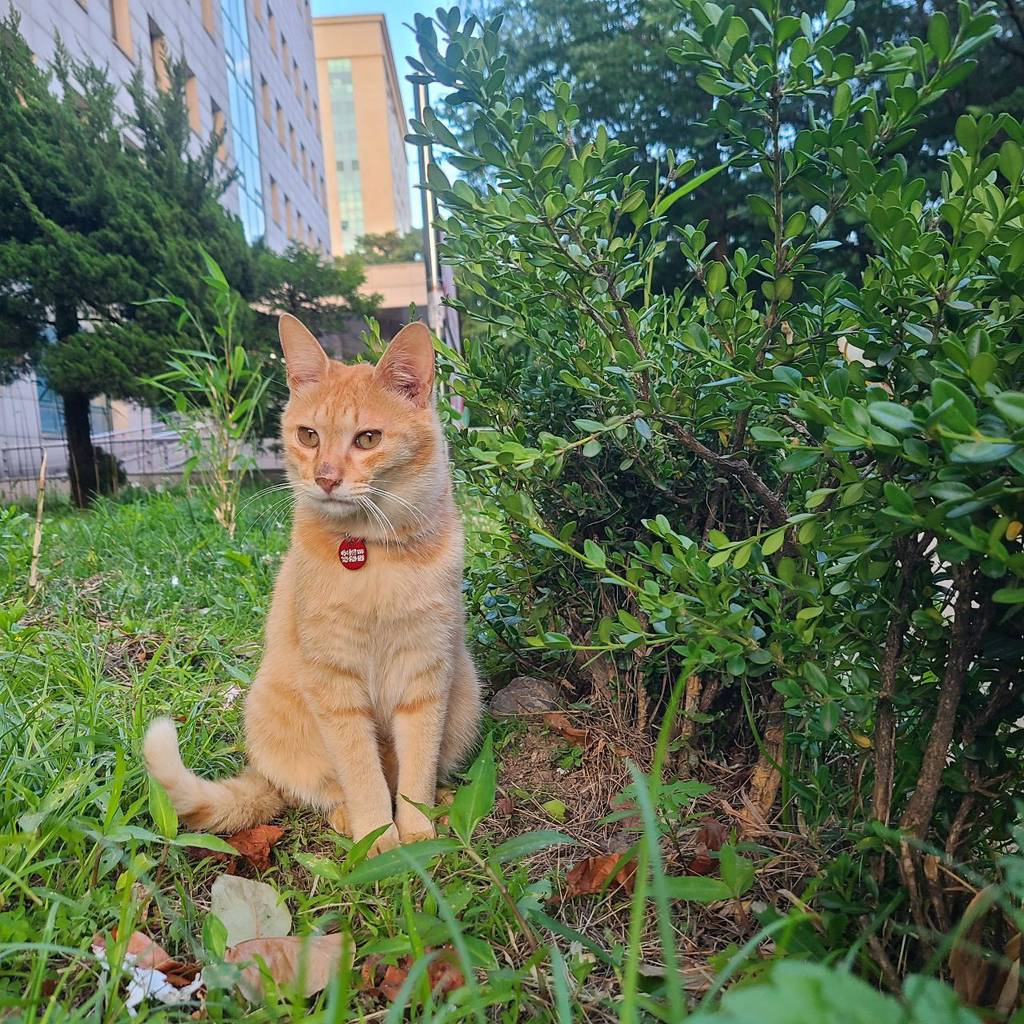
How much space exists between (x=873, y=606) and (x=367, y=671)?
4.07ft

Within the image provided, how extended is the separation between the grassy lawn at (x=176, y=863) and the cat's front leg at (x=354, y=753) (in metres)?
0.10

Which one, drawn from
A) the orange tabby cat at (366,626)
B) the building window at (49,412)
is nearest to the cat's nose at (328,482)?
the orange tabby cat at (366,626)

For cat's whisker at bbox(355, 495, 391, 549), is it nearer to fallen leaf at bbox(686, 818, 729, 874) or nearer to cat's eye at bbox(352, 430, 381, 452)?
cat's eye at bbox(352, 430, 381, 452)

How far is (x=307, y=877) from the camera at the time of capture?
5.12 ft

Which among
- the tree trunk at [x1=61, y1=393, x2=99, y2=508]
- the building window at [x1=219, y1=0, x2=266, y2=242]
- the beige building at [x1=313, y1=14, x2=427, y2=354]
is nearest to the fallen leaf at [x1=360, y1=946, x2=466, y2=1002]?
the tree trunk at [x1=61, y1=393, x2=99, y2=508]

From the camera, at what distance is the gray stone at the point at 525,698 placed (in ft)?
6.75

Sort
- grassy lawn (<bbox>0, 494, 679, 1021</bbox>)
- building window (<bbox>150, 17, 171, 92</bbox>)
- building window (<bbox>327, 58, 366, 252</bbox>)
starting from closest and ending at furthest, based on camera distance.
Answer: grassy lawn (<bbox>0, 494, 679, 1021</bbox>), building window (<bbox>150, 17, 171, 92</bbox>), building window (<bbox>327, 58, 366, 252</bbox>)

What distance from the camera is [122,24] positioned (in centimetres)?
1077

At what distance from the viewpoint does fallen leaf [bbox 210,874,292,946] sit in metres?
1.26

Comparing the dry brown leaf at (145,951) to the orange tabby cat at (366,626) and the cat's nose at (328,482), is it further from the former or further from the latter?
the cat's nose at (328,482)

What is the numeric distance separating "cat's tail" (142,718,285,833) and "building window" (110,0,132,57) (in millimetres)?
12897

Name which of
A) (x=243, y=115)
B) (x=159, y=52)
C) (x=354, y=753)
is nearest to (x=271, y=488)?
(x=354, y=753)

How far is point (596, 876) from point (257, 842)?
798 millimetres

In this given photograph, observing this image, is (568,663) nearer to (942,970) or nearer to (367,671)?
(367,671)
